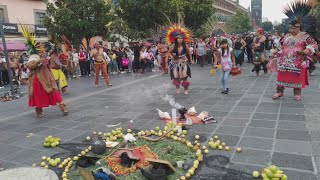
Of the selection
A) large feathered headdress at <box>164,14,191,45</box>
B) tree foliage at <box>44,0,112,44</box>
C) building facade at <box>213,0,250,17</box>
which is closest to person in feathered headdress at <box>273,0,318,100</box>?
large feathered headdress at <box>164,14,191,45</box>

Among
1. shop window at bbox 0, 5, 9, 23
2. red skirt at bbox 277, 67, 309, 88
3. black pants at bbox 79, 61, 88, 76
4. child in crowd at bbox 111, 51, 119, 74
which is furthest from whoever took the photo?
shop window at bbox 0, 5, 9, 23

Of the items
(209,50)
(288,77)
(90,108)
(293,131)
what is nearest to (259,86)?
(288,77)

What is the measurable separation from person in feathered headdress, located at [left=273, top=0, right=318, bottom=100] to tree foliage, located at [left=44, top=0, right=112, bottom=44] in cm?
1302

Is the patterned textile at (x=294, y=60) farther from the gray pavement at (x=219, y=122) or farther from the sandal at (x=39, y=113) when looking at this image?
the sandal at (x=39, y=113)

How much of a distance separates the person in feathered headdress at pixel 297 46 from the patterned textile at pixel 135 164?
4.34 m

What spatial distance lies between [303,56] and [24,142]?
238 inches

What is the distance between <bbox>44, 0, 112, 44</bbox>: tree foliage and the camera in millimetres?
17141

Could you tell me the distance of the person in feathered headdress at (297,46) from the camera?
21.6 ft

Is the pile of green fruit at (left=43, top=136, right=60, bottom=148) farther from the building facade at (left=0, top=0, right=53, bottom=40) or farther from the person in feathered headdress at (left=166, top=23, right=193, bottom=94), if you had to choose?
the building facade at (left=0, top=0, right=53, bottom=40)

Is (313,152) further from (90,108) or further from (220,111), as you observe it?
(90,108)

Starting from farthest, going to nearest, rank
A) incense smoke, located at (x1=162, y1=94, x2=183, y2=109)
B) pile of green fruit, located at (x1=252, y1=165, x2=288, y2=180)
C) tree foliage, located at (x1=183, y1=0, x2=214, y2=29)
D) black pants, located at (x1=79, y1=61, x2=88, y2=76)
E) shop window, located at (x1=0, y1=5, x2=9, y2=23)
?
1. tree foliage, located at (x1=183, y1=0, x2=214, y2=29)
2. shop window, located at (x1=0, y1=5, x2=9, y2=23)
3. black pants, located at (x1=79, y1=61, x2=88, y2=76)
4. incense smoke, located at (x1=162, y1=94, x2=183, y2=109)
5. pile of green fruit, located at (x1=252, y1=165, x2=288, y2=180)

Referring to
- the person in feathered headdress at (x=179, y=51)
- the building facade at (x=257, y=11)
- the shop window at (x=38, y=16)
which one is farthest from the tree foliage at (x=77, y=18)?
the building facade at (x=257, y=11)

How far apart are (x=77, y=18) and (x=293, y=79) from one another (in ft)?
45.4

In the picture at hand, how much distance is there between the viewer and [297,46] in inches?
262
